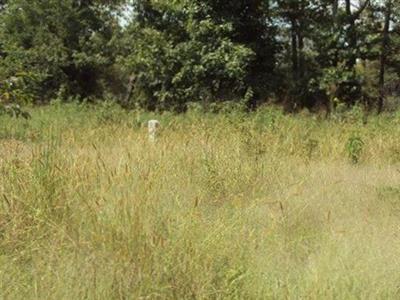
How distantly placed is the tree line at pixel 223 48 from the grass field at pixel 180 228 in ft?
36.3

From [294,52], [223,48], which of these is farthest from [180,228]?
[294,52]

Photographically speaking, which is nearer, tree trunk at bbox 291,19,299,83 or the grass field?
the grass field

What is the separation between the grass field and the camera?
10.6ft

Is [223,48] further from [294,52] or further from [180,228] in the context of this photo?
[180,228]

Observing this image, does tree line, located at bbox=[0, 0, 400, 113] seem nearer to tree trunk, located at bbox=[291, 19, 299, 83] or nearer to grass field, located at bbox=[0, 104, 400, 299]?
tree trunk, located at bbox=[291, 19, 299, 83]

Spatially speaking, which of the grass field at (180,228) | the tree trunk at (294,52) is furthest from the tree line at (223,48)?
the grass field at (180,228)

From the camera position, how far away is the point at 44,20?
Result: 2595 cm

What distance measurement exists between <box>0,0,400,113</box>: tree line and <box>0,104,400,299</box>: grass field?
36.3 feet

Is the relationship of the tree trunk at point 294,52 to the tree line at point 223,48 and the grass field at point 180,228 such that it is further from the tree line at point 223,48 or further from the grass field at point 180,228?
the grass field at point 180,228

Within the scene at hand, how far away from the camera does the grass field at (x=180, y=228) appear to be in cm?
323

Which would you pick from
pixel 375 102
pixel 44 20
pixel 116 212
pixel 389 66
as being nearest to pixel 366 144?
pixel 116 212

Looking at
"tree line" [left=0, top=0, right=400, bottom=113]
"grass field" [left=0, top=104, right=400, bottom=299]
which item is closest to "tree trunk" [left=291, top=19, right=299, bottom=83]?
"tree line" [left=0, top=0, right=400, bottom=113]

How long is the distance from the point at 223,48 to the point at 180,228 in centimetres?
1565

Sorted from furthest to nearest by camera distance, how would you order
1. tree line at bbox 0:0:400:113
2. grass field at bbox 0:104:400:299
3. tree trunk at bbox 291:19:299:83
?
1. tree trunk at bbox 291:19:299:83
2. tree line at bbox 0:0:400:113
3. grass field at bbox 0:104:400:299
